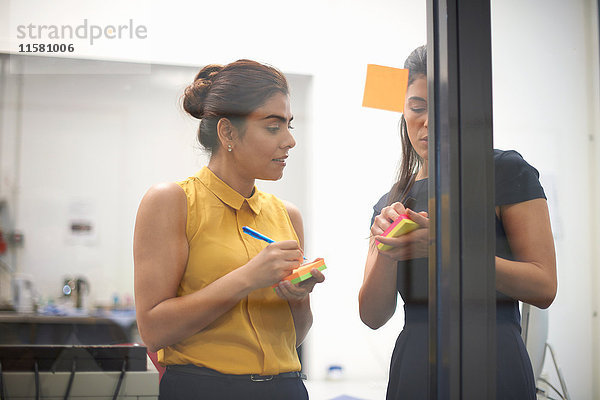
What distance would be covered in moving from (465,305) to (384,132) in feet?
1.31

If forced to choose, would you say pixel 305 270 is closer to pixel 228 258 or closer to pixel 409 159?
pixel 228 258

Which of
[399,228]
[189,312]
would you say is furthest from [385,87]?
[189,312]

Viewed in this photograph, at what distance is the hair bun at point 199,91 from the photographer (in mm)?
1058

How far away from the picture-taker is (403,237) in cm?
116

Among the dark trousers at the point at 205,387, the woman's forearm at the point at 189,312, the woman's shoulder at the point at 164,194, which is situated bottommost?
the dark trousers at the point at 205,387

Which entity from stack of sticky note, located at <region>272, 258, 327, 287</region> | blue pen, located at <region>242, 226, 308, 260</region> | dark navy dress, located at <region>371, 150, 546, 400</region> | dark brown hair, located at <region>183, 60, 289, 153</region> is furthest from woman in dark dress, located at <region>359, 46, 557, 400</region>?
dark brown hair, located at <region>183, 60, 289, 153</region>

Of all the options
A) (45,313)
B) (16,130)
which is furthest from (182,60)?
(45,313)

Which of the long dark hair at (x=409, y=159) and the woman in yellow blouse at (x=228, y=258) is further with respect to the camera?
the long dark hair at (x=409, y=159)

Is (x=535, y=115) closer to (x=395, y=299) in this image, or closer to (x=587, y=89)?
(x=587, y=89)

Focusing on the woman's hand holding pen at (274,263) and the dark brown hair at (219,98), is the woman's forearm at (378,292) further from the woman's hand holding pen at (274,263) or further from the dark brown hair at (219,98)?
the dark brown hair at (219,98)

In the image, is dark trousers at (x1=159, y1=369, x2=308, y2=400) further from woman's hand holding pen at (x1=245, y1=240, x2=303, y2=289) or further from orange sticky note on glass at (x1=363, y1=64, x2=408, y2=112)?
orange sticky note on glass at (x1=363, y1=64, x2=408, y2=112)

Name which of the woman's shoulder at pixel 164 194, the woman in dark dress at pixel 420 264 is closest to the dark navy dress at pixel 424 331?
the woman in dark dress at pixel 420 264

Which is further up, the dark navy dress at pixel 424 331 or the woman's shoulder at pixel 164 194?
the woman's shoulder at pixel 164 194

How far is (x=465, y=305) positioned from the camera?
3.55ft
